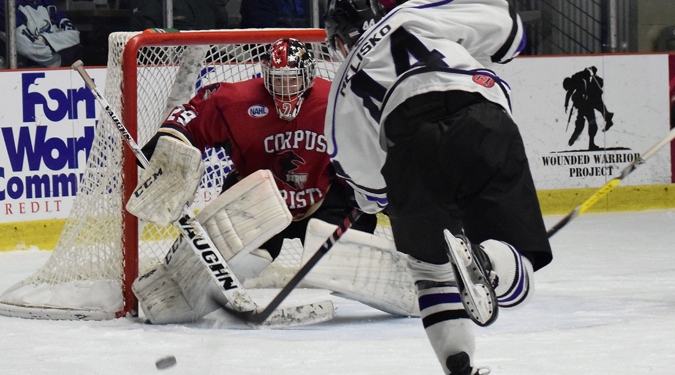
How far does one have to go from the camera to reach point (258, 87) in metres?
3.35

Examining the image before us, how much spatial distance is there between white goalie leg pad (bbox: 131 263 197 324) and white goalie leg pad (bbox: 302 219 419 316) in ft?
1.32

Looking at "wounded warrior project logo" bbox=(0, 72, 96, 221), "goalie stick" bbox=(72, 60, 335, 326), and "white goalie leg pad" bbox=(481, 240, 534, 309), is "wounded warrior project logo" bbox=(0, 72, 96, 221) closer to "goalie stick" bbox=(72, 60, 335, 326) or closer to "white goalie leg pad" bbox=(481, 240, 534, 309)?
"goalie stick" bbox=(72, 60, 335, 326)

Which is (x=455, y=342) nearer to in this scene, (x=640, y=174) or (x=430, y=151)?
(x=430, y=151)

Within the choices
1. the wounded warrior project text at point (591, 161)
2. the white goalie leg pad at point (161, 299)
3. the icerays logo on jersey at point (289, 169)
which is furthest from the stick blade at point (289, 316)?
the wounded warrior project text at point (591, 161)

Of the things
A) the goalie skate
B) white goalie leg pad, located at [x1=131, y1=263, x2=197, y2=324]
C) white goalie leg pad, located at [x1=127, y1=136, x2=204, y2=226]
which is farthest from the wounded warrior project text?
the goalie skate

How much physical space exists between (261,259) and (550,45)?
10.1 feet

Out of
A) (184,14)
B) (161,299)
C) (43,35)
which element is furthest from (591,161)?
(161,299)

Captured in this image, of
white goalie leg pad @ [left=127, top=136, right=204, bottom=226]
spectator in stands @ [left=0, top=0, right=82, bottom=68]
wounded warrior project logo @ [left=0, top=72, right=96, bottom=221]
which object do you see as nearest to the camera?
white goalie leg pad @ [left=127, top=136, right=204, bottom=226]

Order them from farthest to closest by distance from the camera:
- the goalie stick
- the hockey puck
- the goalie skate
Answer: the goalie stick, the hockey puck, the goalie skate

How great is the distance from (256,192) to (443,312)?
1287mm

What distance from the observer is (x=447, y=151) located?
5.61 feet

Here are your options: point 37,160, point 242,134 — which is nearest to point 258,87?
point 242,134

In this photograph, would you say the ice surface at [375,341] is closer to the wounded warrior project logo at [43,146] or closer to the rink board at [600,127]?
the wounded warrior project logo at [43,146]

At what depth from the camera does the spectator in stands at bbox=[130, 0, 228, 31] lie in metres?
5.08
